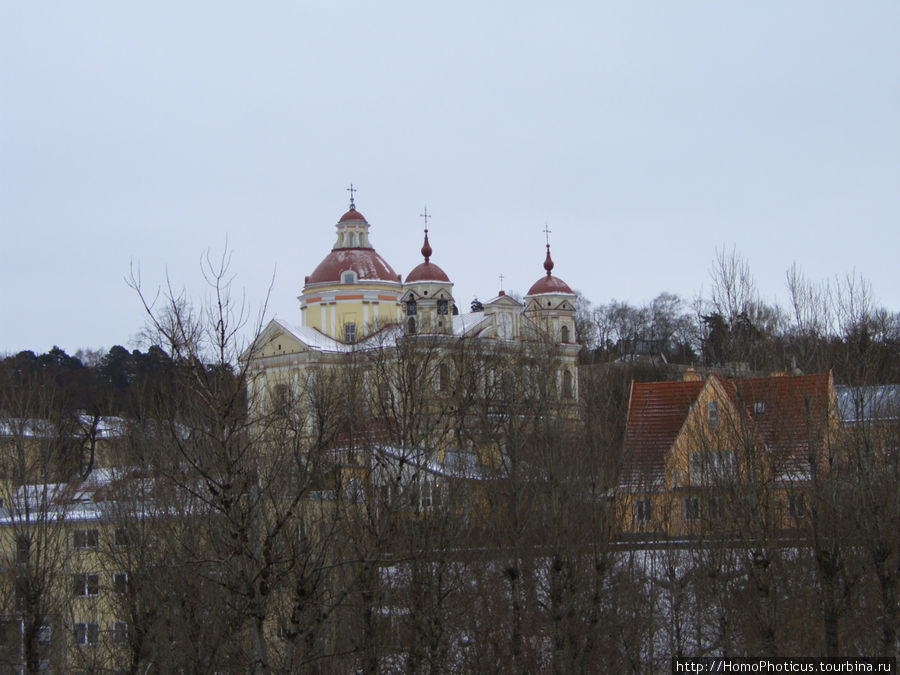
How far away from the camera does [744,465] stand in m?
26.3

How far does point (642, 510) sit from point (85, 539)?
1343cm

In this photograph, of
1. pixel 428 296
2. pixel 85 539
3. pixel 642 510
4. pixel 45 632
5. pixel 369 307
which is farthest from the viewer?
pixel 369 307

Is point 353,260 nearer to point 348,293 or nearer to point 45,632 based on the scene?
point 348,293

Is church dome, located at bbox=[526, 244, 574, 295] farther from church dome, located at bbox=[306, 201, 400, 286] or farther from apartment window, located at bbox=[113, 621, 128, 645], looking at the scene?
apartment window, located at bbox=[113, 621, 128, 645]

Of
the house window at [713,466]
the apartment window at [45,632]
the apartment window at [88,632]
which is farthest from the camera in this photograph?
the house window at [713,466]

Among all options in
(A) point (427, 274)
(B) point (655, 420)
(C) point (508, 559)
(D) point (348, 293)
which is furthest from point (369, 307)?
(C) point (508, 559)

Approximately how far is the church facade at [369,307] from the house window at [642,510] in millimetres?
36966

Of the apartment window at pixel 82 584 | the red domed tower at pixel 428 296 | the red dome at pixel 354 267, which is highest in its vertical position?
the red dome at pixel 354 267

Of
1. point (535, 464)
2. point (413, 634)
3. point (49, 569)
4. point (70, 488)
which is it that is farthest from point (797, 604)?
point (70, 488)

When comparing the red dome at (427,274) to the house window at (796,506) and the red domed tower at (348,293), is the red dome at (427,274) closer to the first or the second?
the red domed tower at (348,293)

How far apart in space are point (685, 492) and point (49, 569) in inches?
574

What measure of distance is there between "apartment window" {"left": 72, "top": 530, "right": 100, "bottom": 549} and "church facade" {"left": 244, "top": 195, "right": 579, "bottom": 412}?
36692 mm

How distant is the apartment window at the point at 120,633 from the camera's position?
24550 millimetres

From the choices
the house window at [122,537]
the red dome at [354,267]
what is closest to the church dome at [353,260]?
the red dome at [354,267]
